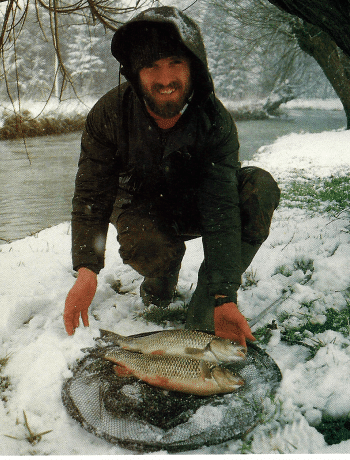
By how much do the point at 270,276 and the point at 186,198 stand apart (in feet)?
3.29

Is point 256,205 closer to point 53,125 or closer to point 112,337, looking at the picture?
point 112,337

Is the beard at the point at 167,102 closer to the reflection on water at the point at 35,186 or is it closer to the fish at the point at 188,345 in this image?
the fish at the point at 188,345

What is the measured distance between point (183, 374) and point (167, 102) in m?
1.46

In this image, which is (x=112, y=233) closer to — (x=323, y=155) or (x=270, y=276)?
(x=270, y=276)

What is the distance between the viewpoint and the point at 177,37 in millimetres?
2088

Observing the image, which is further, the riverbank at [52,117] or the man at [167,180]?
the riverbank at [52,117]

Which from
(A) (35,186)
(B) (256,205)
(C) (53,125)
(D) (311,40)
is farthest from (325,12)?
(C) (53,125)

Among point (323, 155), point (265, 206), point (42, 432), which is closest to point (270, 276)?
point (265, 206)

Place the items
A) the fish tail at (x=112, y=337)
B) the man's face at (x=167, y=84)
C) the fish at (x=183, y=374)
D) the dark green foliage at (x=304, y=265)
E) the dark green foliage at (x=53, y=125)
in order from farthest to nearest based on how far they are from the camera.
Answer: the dark green foliage at (x=53, y=125) → the dark green foliage at (x=304, y=265) → the man's face at (x=167, y=84) → the fish tail at (x=112, y=337) → the fish at (x=183, y=374)

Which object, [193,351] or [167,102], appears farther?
[167,102]

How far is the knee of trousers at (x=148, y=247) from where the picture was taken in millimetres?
2561

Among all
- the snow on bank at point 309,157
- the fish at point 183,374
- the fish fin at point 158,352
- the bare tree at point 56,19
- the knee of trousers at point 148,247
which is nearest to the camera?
the fish at point 183,374

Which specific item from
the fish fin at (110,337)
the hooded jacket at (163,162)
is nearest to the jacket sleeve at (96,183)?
the hooded jacket at (163,162)

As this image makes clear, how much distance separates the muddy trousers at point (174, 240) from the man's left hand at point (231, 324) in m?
0.29
